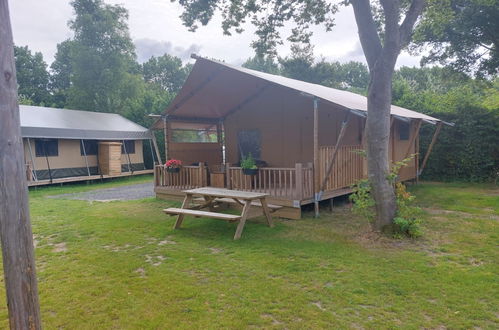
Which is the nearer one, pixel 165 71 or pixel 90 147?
pixel 90 147

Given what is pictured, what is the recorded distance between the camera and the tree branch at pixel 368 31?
5621mm

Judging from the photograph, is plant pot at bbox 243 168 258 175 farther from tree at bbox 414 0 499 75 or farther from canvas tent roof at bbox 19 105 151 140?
canvas tent roof at bbox 19 105 151 140

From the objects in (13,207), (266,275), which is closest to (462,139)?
(266,275)

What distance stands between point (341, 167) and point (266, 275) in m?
4.67

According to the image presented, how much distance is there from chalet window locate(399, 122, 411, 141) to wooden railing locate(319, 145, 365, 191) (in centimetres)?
363

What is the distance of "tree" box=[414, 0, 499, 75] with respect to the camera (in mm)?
12070

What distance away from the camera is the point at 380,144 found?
5.48 meters

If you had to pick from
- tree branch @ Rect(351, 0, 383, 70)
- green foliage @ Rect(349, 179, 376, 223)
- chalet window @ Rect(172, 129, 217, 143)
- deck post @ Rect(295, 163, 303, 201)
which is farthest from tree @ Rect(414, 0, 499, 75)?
green foliage @ Rect(349, 179, 376, 223)

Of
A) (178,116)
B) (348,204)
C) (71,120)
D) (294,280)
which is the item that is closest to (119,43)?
(71,120)

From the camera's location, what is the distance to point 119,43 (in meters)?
25.0

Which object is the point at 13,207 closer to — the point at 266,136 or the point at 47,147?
the point at 266,136

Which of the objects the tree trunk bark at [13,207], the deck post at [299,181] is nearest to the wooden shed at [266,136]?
the deck post at [299,181]

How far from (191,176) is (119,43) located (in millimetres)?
19926

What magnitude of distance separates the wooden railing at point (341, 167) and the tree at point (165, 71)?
1520 inches
